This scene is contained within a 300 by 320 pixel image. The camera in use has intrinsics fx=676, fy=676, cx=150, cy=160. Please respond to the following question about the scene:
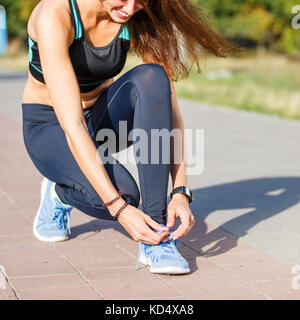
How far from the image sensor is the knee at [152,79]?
9.57 feet

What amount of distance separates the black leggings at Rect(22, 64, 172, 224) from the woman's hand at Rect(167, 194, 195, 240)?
4 centimetres

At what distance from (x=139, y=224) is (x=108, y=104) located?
0.73m

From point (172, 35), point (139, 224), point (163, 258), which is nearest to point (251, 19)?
point (172, 35)

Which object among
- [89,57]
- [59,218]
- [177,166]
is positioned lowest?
[59,218]

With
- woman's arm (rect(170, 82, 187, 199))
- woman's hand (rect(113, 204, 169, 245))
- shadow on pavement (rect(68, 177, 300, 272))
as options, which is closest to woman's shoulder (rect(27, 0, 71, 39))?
woman's arm (rect(170, 82, 187, 199))

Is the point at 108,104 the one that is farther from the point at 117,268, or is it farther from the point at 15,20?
the point at 15,20

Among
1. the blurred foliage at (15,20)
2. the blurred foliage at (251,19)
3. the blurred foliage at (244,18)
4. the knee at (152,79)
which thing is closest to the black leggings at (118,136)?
the knee at (152,79)

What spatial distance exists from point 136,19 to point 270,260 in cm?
131

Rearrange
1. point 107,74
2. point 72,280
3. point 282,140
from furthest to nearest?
point 282,140 < point 107,74 < point 72,280

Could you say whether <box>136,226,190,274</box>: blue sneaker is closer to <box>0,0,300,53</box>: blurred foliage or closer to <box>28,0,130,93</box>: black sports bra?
<box>28,0,130,93</box>: black sports bra

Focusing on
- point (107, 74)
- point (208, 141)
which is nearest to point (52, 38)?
point (107, 74)

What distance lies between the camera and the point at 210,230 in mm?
3686

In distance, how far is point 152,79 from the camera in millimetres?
2928

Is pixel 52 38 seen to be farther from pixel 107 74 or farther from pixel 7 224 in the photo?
pixel 7 224
